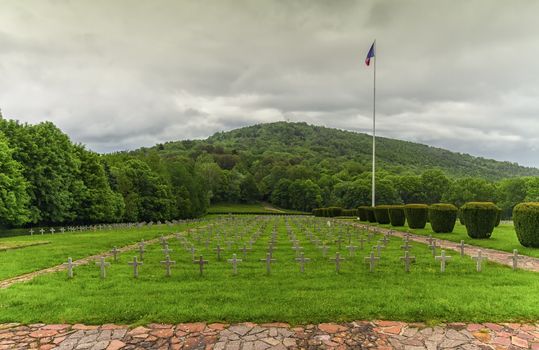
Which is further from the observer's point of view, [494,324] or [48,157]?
[48,157]

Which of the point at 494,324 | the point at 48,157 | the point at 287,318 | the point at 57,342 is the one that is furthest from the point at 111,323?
the point at 48,157

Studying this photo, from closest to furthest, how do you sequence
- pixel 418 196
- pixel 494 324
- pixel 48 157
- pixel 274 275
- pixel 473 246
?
pixel 494 324
pixel 274 275
pixel 473 246
pixel 48 157
pixel 418 196

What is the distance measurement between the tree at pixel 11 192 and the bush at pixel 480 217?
1243 inches

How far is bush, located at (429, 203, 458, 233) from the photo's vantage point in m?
23.7

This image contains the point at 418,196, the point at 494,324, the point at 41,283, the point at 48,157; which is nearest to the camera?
the point at 494,324

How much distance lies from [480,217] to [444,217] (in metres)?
3.75

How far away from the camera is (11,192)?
29.4 metres

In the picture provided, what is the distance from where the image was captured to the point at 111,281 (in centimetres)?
1038

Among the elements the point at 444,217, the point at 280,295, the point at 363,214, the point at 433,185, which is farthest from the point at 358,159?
the point at 280,295

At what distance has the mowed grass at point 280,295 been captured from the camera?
7273 millimetres

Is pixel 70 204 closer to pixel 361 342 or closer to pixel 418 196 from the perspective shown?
pixel 361 342

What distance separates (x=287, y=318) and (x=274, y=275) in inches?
151

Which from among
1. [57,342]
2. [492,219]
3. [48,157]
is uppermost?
[48,157]

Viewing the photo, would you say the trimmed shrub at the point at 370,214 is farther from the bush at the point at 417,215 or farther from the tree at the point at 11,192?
the tree at the point at 11,192
